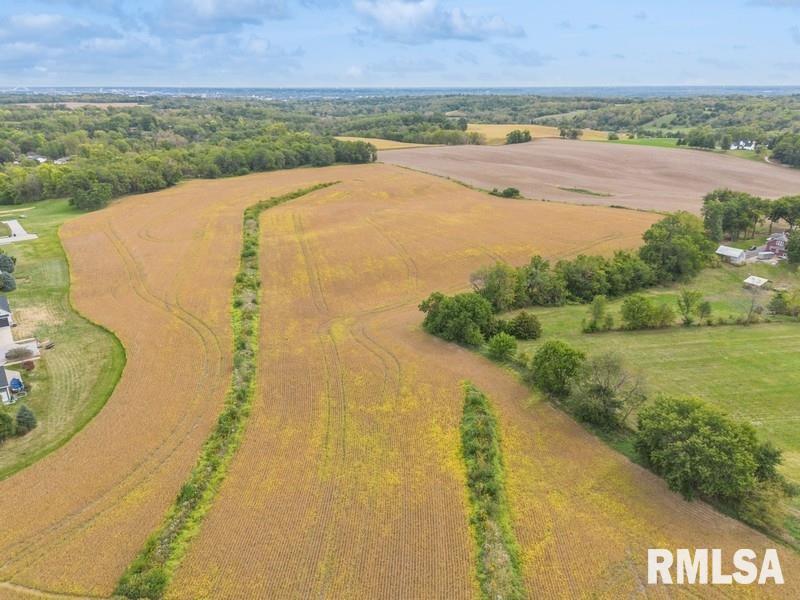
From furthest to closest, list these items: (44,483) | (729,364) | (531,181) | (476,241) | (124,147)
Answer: (124,147)
(531,181)
(476,241)
(729,364)
(44,483)

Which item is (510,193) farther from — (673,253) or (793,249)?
(793,249)

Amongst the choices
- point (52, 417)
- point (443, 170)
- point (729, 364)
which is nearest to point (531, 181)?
point (443, 170)

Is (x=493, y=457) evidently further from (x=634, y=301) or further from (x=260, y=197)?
(x=260, y=197)

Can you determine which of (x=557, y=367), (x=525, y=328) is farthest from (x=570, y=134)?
(x=557, y=367)

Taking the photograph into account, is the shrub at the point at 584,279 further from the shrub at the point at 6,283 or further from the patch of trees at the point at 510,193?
the shrub at the point at 6,283

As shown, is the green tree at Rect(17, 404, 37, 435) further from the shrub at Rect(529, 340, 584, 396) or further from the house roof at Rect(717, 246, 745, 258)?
the house roof at Rect(717, 246, 745, 258)
